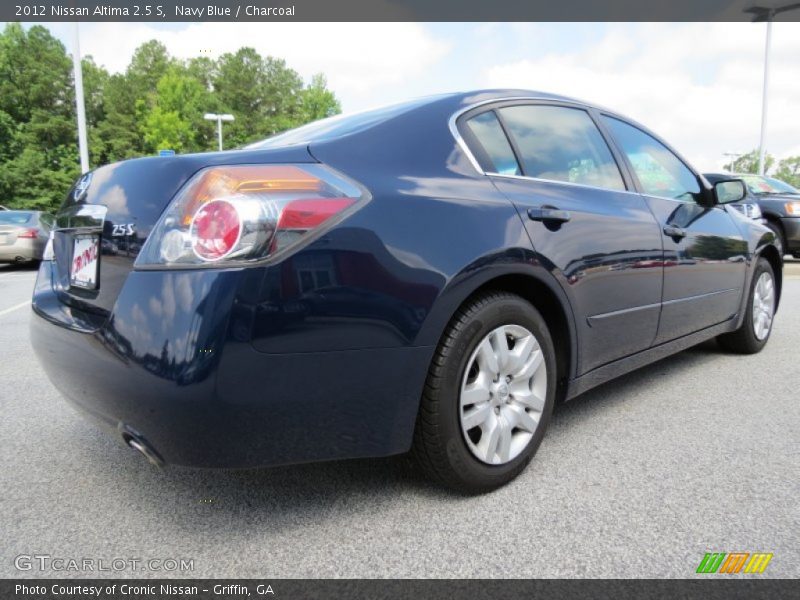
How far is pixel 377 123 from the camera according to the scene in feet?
6.46

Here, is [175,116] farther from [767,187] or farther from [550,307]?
[550,307]

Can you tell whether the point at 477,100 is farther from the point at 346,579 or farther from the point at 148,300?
the point at 346,579

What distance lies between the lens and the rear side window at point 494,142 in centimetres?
217

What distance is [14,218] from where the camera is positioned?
457 inches

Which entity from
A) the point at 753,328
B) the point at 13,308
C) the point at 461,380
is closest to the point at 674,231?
the point at 753,328

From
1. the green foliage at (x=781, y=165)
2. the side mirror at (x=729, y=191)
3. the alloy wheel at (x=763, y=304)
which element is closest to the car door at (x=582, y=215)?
the side mirror at (x=729, y=191)

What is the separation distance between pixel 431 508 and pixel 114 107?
50.9 metres

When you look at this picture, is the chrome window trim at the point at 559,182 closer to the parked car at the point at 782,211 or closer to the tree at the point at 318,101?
the parked car at the point at 782,211

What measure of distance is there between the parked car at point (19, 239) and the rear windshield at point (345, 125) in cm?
1113

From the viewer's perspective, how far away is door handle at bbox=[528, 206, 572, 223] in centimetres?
214

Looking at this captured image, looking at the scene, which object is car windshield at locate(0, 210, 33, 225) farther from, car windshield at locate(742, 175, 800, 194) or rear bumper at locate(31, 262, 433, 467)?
car windshield at locate(742, 175, 800, 194)

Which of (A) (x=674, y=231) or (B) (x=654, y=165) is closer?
(A) (x=674, y=231)

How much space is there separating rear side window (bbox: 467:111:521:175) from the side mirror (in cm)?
188

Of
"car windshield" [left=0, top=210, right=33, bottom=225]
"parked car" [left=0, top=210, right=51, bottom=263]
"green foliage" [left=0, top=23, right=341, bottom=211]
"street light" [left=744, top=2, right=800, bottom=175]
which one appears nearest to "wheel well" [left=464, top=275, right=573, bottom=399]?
"parked car" [left=0, top=210, right=51, bottom=263]
